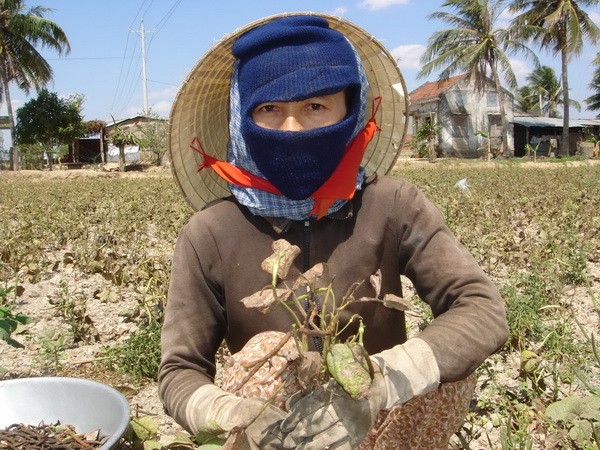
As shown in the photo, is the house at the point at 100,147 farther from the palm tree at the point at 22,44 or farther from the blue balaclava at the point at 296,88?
the blue balaclava at the point at 296,88

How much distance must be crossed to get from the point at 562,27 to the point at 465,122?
539 cm

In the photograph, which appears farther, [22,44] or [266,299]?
[22,44]

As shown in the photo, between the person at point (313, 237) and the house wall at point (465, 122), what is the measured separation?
88.7 ft

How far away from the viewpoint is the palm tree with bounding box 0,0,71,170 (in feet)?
82.3

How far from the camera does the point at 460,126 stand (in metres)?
28.6

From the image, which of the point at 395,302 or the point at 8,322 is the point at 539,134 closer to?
the point at 8,322

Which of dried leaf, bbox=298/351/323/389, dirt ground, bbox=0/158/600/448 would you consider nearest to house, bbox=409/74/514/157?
dirt ground, bbox=0/158/600/448

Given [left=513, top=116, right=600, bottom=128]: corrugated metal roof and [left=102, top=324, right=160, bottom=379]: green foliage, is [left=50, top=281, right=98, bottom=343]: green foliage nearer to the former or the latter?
[left=102, top=324, right=160, bottom=379]: green foliage

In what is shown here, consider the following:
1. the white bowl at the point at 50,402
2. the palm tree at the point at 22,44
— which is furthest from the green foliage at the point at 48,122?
the white bowl at the point at 50,402

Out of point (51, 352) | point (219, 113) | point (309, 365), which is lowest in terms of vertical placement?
point (51, 352)

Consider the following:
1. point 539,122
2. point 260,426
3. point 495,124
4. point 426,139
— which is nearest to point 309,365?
point 260,426

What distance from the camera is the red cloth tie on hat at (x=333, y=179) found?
1659 millimetres

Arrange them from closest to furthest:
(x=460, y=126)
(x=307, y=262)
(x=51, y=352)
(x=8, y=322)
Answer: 1. (x=307, y=262)
2. (x=8, y=322)
3. (x=51, y=352)
4. (x=460, y=126)

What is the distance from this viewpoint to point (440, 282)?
5.34ft
